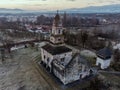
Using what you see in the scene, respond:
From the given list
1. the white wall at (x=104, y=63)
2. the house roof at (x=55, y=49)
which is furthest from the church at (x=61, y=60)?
the white wall at (x=104, y=63)

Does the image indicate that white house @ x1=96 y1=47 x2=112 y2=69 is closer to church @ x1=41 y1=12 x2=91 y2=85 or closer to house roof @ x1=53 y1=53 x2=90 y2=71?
church @ x1=41 y1=12 x2=91 y2=85

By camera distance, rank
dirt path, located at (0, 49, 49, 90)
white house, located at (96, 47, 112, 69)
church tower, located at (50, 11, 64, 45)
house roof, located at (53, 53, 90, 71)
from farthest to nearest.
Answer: white house, located at (96, 47, 112, 69), church tower, located at (50, 11, 64, 45), dirt path, located at (0, 49, 49, 90), house roof, located at (53, 53, 90, 71)

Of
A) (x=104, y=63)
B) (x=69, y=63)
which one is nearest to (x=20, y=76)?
(x=69, y=63)

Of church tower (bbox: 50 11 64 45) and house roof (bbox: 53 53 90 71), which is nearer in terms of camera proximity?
house roof (bbox: 53 53 90 71)

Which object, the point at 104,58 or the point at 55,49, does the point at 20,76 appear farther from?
the point at 104,58

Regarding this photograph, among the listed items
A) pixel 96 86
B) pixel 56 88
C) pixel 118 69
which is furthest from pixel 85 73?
pixel 118 69

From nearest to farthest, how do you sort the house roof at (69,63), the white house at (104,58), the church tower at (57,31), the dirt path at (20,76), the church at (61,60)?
1. the house roof at (69,63)
2. the church at (61,60)
3. the dirt path at (20,76)
4. the church tower at (57,31)
5. the white house at (104,58)

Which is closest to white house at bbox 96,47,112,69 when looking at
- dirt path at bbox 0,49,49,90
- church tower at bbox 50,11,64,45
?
church tower at bbox 50,11,64,45

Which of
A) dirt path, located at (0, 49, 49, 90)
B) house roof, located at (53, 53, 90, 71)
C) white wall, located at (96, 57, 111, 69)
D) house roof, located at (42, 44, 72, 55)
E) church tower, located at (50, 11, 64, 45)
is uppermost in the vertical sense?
church tower, located at (50, 11, 64, 45)

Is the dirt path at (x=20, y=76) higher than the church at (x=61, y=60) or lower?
lower

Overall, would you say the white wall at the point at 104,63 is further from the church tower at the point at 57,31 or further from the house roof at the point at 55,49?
the church tower at the point at 57,31
